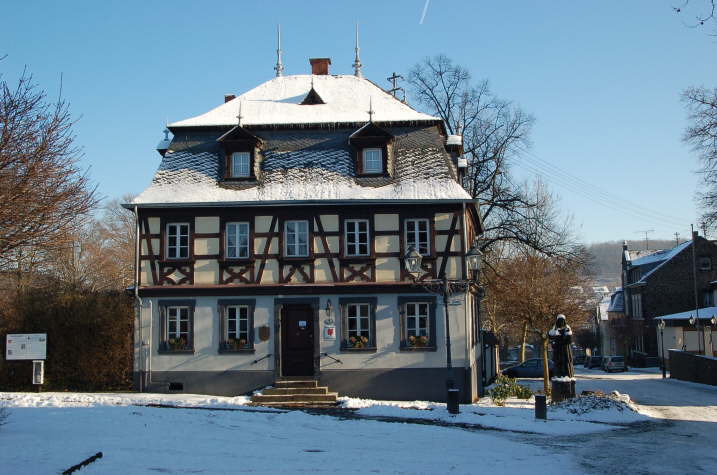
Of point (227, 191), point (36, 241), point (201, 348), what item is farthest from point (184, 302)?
point (36, 241)

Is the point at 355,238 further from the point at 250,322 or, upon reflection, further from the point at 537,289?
the point at 537,289

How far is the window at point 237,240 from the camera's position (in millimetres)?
24453

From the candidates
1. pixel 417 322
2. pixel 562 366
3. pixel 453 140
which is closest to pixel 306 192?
pixel 417 322

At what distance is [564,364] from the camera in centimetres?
2375

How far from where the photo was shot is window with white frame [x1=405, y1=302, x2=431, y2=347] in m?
23.9

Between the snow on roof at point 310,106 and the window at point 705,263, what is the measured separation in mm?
46116

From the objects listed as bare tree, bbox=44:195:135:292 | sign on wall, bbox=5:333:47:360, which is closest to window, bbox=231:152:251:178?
sign on wall, bbox=5:333:47:360

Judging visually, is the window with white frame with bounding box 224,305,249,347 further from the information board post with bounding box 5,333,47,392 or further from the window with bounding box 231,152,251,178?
the information board post with bounding box 5,333,47,392

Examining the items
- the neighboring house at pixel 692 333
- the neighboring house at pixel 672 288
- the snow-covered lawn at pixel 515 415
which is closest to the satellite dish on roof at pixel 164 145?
the snow-covered lawn at pixel 515 415

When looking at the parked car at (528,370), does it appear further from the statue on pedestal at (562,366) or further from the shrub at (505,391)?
the statue on pedestal at (562,366)

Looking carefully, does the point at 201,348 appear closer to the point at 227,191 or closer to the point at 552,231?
the point at 227,191

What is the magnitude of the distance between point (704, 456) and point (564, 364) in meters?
8.62

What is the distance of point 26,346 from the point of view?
2472 centimetres

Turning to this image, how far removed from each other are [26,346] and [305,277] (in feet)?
31.4
